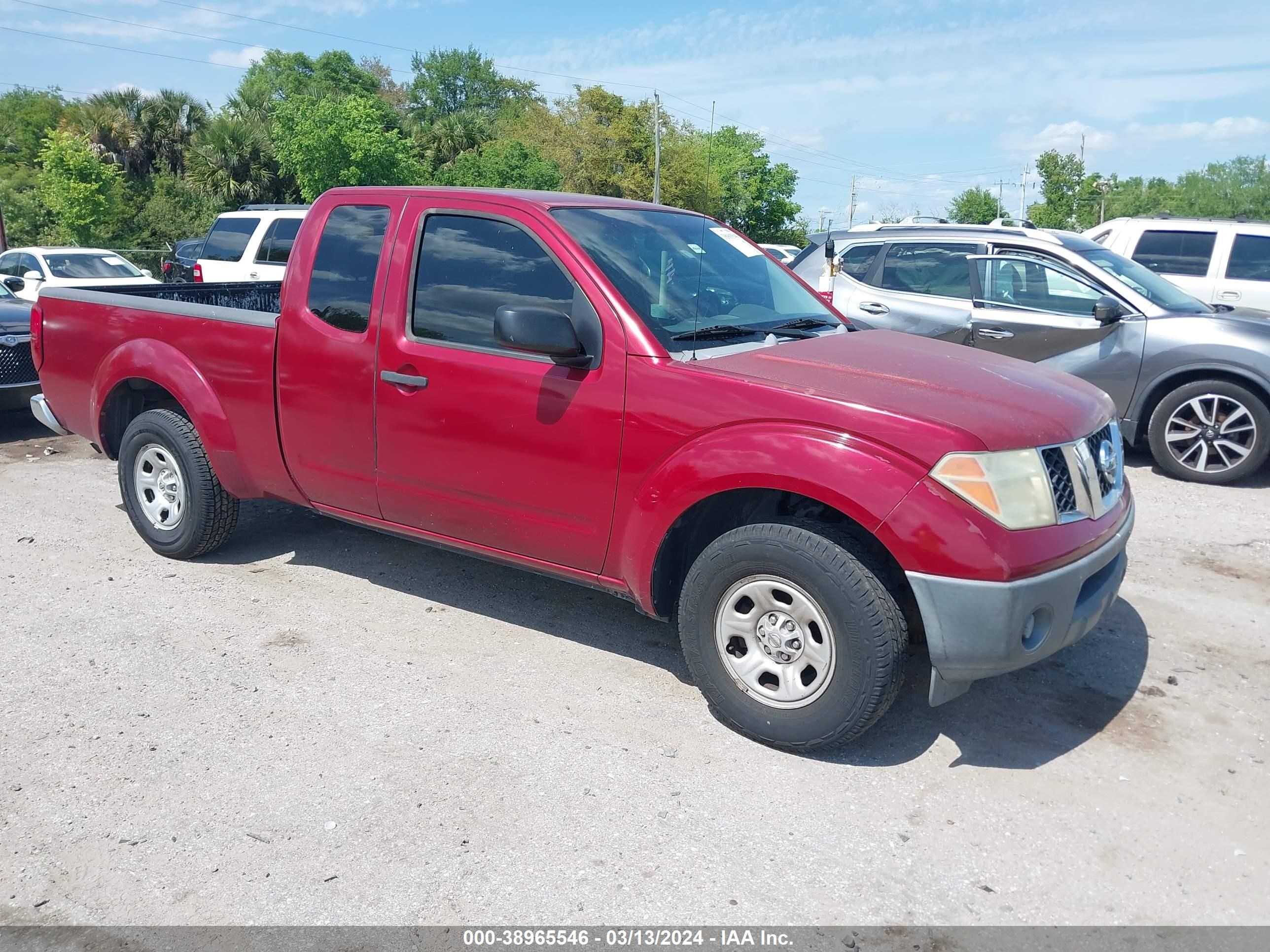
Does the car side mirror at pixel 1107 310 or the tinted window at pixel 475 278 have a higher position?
the tinted window at pixel 475 278

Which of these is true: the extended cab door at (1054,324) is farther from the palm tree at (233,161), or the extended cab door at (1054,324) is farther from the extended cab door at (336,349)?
the palm tree at (233,161)

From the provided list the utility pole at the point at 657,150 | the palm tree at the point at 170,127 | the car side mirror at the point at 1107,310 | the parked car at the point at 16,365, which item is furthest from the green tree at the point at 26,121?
the car side mirror at the point at 1107,310

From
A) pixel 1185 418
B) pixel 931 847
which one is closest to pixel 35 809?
pixel 931 847

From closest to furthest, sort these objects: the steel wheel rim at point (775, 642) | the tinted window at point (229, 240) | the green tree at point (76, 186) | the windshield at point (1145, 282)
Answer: the steel wheel rim at point (775, 642) → the windshield at point (1145, 282) → the tinted window at point (229, 240) → the green tree at point (76, 186)

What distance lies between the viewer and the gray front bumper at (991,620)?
3.26m

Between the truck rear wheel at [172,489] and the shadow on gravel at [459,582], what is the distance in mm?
225

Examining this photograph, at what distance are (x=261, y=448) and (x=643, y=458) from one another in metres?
2.19

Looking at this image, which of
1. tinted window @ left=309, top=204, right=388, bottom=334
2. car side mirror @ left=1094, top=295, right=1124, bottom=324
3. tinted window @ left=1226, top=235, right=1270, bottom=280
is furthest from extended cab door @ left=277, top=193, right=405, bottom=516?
tinted window @ left=1226, top=235, right=1270, bottom=280

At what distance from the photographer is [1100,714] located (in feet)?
13.3

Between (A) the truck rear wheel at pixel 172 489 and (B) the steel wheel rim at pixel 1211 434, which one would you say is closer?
(A) the truck rear wheel at pixel 172 489

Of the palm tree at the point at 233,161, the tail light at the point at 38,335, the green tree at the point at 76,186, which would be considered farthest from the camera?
the palm tree at the point at 233,161

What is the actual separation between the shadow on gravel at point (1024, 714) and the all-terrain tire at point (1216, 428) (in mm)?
3484

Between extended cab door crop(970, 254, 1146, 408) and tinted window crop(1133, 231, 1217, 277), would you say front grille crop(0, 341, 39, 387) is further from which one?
tinted window crop(1133, 231, 1217, 277)

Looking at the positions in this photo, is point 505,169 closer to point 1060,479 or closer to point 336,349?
point 336,349
